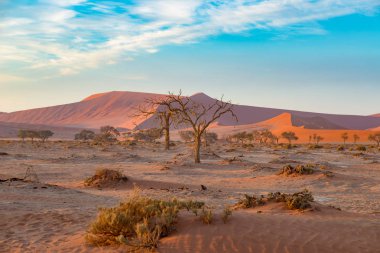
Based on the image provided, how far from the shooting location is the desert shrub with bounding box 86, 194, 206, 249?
23.9 ft

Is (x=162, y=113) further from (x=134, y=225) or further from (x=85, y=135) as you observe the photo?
(x=85, y=135)

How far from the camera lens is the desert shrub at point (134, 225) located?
7273mm

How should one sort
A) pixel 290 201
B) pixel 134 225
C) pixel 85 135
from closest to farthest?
pixel 134 225 < pixel 290 201 < pixel 85 135

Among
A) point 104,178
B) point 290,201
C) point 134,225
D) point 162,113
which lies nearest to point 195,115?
point 162,113

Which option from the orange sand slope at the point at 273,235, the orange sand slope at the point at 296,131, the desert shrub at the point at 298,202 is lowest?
the orange sand slope at the point at 273,235

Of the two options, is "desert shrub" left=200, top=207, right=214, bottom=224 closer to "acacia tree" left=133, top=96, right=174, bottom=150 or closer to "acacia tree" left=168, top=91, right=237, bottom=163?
"acacia tree" left=168, top=91, right=237, bottom=163

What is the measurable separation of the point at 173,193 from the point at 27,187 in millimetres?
5307

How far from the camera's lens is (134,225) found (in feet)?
25.7

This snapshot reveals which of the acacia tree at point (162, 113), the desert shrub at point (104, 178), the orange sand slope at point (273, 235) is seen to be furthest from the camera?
the acacia tree at point (162, 113)

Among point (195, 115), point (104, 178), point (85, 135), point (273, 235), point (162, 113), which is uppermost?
point (162, 113)

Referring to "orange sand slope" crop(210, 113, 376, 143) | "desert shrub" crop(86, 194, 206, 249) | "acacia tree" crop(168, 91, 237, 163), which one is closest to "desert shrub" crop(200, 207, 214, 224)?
"desert shrub" crop(86, 194, 206, 249)

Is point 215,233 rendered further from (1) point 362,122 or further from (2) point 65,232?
(1) point 362,122

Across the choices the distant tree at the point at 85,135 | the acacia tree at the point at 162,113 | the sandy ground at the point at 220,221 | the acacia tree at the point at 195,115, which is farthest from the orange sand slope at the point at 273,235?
the distant tree at the point at 85,135

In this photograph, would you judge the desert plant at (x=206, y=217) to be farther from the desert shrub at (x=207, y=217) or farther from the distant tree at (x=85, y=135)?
the distant tree at (x=85, y=135)
